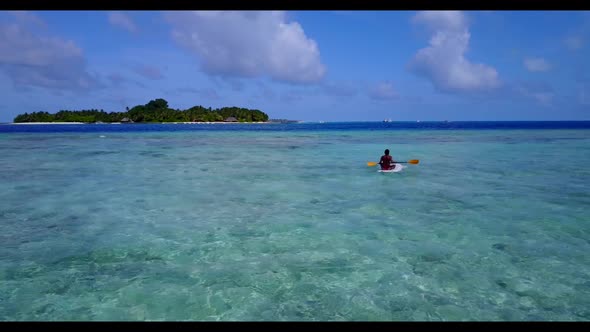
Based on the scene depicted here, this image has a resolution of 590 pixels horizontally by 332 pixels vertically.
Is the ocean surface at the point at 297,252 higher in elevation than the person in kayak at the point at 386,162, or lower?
lower

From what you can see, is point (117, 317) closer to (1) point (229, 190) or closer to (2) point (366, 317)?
(2) point (366, 317)

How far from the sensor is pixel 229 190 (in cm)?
1836

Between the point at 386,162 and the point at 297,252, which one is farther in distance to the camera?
the point at 386,162

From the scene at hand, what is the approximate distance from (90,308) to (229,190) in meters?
11.4

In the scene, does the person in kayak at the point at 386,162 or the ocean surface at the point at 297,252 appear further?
the person in kayak at the point at 386,162

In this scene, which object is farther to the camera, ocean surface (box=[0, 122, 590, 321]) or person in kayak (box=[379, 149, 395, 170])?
person in kayak (box=[379, 149, 395, 170])

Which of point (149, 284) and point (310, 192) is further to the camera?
point (310, 192)

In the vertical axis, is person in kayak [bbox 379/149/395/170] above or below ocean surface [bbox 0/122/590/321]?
above

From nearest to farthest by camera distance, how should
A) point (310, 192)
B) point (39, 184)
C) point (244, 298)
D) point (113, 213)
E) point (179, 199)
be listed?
point (244, 298) < point (113, 213) < point (179, 199) < point (310, 192) < point (39, 184)

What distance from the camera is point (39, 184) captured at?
1977 cm

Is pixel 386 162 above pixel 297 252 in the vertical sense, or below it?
above
